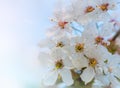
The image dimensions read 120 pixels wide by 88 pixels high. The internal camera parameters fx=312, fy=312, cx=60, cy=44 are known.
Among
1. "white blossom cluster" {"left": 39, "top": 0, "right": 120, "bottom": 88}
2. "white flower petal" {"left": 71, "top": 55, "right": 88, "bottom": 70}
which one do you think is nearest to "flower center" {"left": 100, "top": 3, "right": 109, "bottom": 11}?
"white blossom cluster" {"left": 39, "top": 0, "right": 120, "bottom": 88}

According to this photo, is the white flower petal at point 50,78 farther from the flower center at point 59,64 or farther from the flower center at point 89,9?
the flower center at point 89,9

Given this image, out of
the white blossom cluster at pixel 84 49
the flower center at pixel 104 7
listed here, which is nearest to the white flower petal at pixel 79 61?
the white blossom cluster at pixel 84 49

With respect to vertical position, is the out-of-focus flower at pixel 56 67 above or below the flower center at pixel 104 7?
below

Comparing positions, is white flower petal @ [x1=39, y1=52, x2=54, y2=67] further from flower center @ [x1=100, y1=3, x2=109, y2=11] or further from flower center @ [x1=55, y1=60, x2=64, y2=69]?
flower center @ [x1=100, y1=3, x2=109, y2=11]

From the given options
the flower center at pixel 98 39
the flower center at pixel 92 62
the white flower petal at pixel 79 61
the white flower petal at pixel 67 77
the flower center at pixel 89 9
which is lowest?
the white flower petal at pixel 67 77

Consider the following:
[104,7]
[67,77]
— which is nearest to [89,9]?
[104,7]

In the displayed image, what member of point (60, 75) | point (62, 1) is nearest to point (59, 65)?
point (60, 75)

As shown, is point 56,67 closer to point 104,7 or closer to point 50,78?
point 50,78
